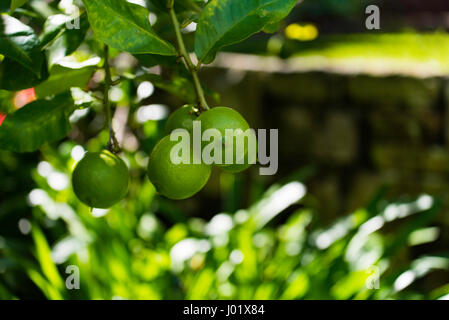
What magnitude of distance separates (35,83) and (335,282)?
108cm

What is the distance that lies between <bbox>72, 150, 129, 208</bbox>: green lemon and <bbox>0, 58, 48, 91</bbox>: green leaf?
9 centimetres

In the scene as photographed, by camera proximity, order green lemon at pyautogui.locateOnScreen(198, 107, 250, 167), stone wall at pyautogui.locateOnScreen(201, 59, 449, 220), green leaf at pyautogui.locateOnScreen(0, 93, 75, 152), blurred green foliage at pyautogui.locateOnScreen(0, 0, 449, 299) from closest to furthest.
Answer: green lemon at pyautogui.locateOnScreen(198, 107, 250, 167) < green leaf at pyautogui.locateOnScreen(0, 93, 75, 152) < blurred green foliage at pyautogui.locateOnScreen(0, 0, 449, 299) < stone wall at pyautogui.locateOnScreen(201, 59, 449, 220)

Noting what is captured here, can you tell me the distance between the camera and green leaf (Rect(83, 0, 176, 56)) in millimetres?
503

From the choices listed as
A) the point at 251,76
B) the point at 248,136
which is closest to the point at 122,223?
the point at 251,76

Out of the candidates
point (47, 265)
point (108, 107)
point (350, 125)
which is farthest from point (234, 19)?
point (350, 125)

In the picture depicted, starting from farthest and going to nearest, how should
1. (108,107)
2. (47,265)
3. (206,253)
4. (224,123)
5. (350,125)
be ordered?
(350,125), (206,253), (47,265), (108,107), (224,123)

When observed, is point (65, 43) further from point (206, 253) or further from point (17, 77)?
point (206, 253)

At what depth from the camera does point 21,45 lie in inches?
21.8

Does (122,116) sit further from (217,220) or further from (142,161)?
(217,220)

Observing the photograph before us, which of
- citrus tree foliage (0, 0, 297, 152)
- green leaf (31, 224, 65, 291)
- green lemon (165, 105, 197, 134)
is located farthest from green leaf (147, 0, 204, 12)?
green leaf (31, 224, 65, 291)

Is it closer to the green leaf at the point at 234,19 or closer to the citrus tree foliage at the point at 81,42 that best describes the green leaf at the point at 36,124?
the citrus tree foliage at the point at 81,42

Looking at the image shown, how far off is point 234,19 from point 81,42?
19 centimetres

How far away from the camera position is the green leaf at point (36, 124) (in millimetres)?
598

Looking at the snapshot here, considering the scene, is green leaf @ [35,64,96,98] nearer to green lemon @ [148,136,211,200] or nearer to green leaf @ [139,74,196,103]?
green leaf @ [139,74,196,103]
